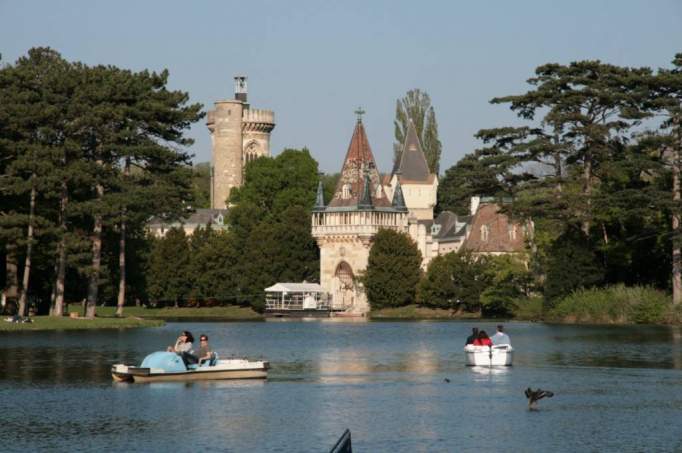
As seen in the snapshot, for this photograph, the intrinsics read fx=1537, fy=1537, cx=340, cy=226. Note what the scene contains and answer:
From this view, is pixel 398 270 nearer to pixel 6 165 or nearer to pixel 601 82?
pixel 601 82

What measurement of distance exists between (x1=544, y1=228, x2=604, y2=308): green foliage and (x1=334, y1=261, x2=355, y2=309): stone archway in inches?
1520

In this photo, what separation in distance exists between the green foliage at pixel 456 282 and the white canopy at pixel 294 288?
1144 cm

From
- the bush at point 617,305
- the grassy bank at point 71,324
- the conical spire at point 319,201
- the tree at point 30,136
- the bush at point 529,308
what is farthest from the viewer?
the conical spire at point 319,201

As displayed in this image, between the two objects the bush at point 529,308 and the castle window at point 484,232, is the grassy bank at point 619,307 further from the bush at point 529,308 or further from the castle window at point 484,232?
the castle window at point 484,232

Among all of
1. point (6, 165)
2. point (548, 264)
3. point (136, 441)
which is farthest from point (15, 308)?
point (136, 441)

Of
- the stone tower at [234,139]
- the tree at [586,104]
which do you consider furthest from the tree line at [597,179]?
the stone tower at [234,139]

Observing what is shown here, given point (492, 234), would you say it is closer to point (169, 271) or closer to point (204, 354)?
point (169, 271)

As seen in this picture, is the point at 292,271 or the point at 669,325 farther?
the point at 292,271

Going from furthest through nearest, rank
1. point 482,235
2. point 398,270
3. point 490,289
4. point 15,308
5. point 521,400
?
point 482,235, point 398,270, point 490,289, point 15,308, point 521,400

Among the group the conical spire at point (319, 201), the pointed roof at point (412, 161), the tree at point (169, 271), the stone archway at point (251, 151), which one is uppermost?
the stone archway at point (251, 151)

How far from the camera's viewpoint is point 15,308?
7981 centimetres

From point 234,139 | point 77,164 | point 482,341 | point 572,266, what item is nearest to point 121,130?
point 77,164

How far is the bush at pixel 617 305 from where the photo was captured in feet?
259

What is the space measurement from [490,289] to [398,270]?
1439 cm
